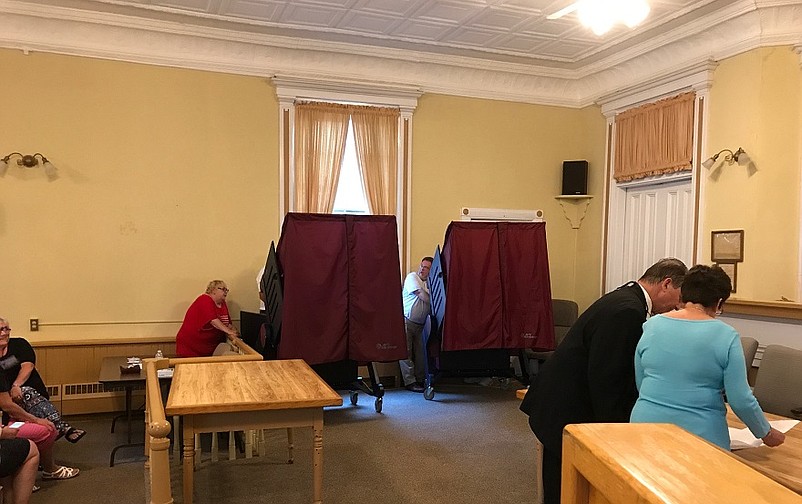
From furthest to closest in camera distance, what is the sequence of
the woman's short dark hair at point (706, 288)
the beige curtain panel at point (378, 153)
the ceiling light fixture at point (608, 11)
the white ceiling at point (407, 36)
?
the beige curtain panel at point (378, 153), the white ceiling at point (407, 36), the ceiling light fixture at point (608, 11), the woman's short dark hair at point (706, 288)

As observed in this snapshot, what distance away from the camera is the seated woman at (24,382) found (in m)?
4.11

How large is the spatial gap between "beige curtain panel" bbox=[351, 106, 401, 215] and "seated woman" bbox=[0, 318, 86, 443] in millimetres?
3510

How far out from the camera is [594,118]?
735 cm

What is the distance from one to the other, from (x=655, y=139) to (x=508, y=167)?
1.64 meters

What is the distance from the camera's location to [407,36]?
6281 millimetres

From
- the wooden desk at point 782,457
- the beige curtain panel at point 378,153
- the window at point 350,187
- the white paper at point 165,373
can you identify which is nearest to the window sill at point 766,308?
the wooden desk at point 782,457

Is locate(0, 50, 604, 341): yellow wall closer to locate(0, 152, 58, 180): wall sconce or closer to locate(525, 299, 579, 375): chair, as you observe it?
locate(0, 152, 58, 180): wall sconce

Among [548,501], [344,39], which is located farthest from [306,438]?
[344,39]

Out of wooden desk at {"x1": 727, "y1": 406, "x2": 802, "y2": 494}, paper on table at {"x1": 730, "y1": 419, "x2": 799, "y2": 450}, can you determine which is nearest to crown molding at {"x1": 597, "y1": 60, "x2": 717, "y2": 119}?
paper on table at {"x1": 730, "y1": 419, "x2": 799, "y2": 450}

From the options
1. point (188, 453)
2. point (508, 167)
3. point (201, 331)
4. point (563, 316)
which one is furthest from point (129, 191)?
point (563, 316)

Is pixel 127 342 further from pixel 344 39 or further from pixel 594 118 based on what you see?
pixel 594 118

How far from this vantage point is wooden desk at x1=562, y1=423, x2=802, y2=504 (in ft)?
2.75

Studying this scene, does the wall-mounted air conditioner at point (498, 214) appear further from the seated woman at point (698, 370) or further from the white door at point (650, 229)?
the seated woman at point (698, 370)

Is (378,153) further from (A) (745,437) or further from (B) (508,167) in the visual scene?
(A) (745,437)
